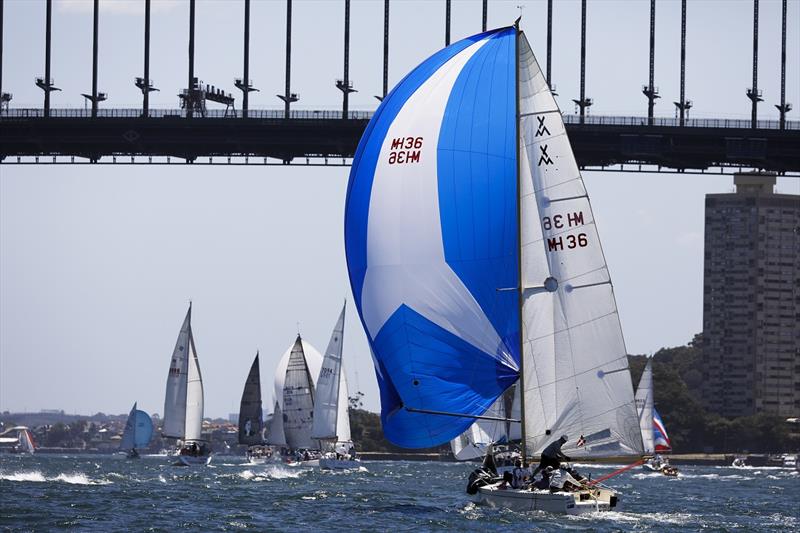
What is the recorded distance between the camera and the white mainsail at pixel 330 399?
170 feet

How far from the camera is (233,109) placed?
43.4 m

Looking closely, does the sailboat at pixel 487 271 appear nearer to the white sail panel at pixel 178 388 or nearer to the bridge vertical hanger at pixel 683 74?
the bridge vertical hanger at pixel 683 74

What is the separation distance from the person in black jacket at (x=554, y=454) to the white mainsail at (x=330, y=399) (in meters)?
30.9

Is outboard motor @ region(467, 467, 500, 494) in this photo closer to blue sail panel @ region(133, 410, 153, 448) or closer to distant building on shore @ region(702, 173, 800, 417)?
blue sail panel @ region(133, 410, 153, 448)

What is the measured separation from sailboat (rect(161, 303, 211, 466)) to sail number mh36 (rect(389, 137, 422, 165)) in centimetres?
3365

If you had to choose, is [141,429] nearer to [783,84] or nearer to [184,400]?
[184,400]

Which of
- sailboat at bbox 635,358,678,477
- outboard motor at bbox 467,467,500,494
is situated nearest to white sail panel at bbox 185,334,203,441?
sailboat at bbox 635,358,678,477

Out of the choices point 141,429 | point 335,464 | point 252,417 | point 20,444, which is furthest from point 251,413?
point 20,444

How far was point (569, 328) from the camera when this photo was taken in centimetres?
2100

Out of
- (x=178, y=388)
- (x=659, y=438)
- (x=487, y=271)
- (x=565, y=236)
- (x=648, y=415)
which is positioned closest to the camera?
(x=565, y=236)

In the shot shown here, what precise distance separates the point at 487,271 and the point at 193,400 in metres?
35.2

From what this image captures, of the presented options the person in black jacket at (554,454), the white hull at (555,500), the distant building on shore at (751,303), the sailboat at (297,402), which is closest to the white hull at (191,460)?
the sailboat at (297,402)

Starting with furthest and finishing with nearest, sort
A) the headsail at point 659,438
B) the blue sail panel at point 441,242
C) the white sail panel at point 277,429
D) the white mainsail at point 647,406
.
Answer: the headsail at point 659,438, the white sail panel at point 277,429, the white mainsail at point 647,406, the blue sail panel at point 441,242

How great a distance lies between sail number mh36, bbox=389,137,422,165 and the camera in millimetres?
21859
